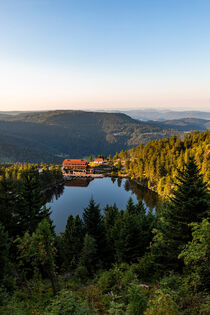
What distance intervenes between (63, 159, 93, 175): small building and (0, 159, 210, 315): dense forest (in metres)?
102

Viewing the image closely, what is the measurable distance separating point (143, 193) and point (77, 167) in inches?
2548

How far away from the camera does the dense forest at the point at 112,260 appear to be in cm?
938

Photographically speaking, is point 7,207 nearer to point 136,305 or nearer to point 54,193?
point 136,305

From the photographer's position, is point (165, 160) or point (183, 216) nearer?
point (183, 216)

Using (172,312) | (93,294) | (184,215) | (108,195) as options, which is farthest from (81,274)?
(108,195)

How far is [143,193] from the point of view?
83750 mm

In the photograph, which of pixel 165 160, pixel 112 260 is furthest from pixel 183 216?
pixel 165 160

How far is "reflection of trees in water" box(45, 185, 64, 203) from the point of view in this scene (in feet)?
271

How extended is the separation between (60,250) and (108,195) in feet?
189

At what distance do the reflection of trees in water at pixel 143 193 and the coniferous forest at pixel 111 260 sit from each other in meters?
40.6

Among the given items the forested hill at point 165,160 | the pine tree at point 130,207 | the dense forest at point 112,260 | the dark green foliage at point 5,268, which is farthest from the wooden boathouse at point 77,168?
the dark green foliage at point 5,268

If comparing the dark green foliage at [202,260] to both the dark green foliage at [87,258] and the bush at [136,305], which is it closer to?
the bush at [136,305]

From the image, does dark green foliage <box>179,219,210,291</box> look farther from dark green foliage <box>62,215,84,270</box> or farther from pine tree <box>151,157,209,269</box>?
dark green foliage <box>62,215,84,270</box>

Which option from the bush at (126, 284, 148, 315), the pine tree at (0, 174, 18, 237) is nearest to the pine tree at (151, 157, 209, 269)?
the bush at (126, 284, 148, 315)
